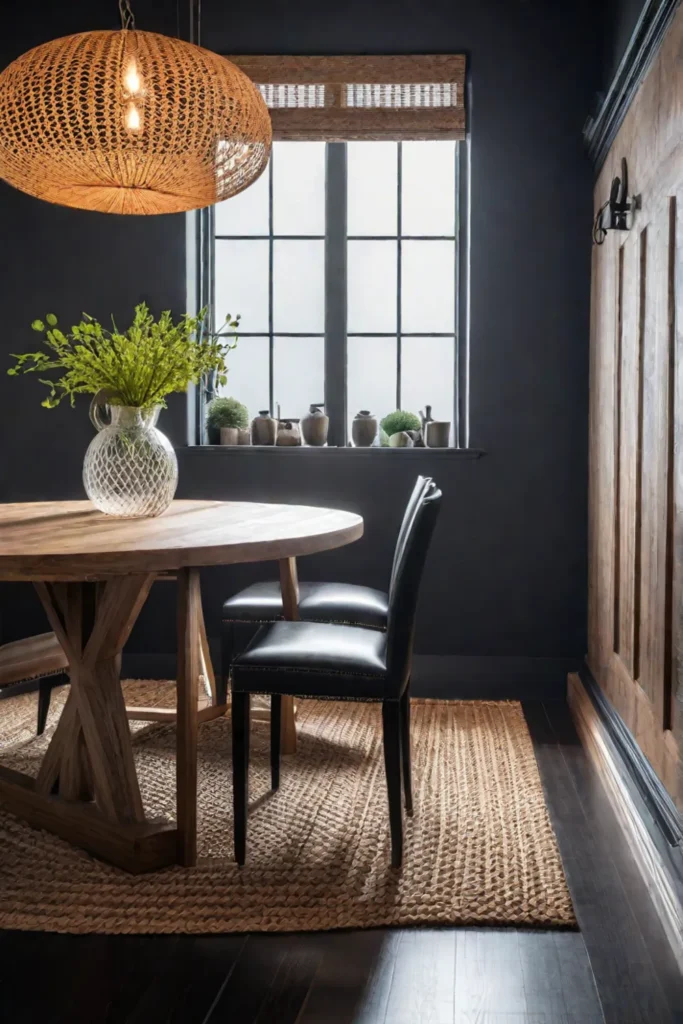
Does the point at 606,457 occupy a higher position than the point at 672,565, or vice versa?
the point at 606,457

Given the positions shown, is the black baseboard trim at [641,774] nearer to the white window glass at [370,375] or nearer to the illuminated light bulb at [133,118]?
the white window glass at [370,375]

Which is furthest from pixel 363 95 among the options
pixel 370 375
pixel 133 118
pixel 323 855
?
pixel 323 855

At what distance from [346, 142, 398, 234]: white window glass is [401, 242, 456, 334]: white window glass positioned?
16 cm

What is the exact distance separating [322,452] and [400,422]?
0.35 metres

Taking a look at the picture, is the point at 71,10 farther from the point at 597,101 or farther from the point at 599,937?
the point at 599,937

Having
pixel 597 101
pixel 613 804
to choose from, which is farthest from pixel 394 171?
pixel 613 804

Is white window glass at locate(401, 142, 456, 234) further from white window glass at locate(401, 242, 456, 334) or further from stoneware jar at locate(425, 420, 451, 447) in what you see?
stoneware jar at locate(425, 420, 451, 447)

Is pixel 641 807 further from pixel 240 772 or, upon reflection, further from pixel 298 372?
pixel 298 372

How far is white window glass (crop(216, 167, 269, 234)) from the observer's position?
13.3 ft

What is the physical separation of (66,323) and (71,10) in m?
1.30

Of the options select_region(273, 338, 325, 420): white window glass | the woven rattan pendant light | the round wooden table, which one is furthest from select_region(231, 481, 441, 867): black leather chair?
select_region(273, 338, 325, 420): white window glass

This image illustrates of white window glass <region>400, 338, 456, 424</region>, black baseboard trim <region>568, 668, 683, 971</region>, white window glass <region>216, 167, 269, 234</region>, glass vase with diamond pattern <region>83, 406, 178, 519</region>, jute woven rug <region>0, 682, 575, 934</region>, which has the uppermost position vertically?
white window glass <region>216, 167, 269, 234</region>

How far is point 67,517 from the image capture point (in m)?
2.58

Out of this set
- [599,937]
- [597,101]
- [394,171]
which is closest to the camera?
[599,937]
